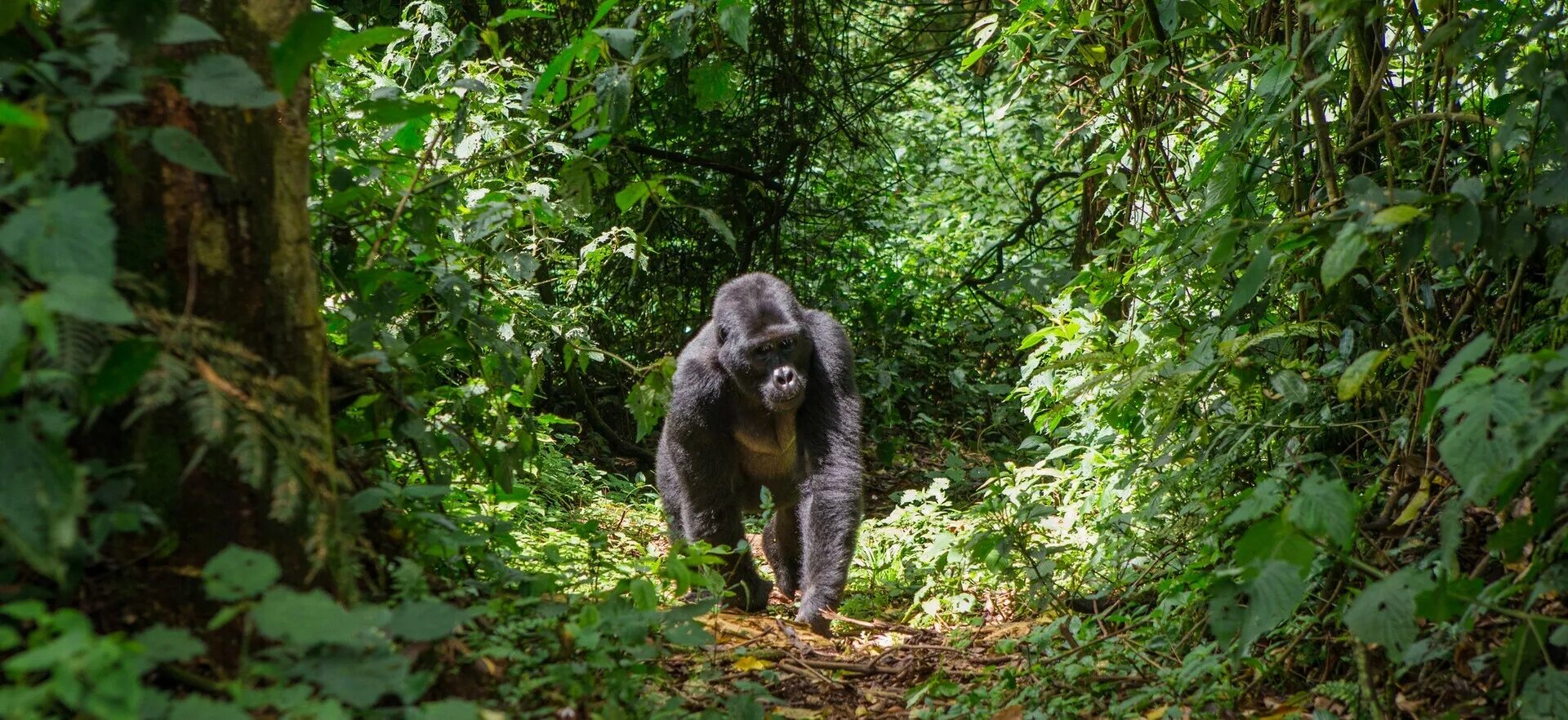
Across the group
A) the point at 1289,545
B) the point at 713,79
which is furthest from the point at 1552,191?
the point at 713,79

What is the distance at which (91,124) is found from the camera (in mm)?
1548

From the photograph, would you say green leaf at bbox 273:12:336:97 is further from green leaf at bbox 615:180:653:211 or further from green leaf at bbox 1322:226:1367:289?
green leaf at bbox 1322:226:1367:289

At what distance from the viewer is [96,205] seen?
4.86 feet

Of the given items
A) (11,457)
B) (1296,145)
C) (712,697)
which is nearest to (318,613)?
(11,457)

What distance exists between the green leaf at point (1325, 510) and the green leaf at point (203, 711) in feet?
5.57

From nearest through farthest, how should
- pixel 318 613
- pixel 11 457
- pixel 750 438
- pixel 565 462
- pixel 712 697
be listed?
A: pixel 11 457
pixel 318 613
pixel 712 697
pixel 750 438
pixel 565 462

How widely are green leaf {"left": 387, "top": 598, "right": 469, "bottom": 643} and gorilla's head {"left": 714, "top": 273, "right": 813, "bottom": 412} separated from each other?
3282mm

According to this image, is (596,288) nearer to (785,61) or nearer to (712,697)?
(785,61)

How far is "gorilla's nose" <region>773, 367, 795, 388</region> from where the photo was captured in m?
5.00

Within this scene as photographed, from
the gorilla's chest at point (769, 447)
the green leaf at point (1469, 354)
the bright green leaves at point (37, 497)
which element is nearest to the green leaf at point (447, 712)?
the bright green leaves at point (37, 497)

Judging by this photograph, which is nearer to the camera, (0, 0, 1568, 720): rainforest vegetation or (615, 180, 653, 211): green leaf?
(0, 0, 1568, 720): rainforest vegetation

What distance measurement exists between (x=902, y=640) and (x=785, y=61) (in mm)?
4947

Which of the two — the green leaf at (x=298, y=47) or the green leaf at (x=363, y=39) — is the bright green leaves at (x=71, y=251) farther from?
the green leaf at (x=363, y=39)

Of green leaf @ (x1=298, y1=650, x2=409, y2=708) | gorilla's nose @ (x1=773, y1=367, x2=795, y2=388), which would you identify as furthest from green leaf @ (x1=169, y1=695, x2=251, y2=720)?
gorilla's nose @ (x1=773, y1=367, x2=795, y2=388)
